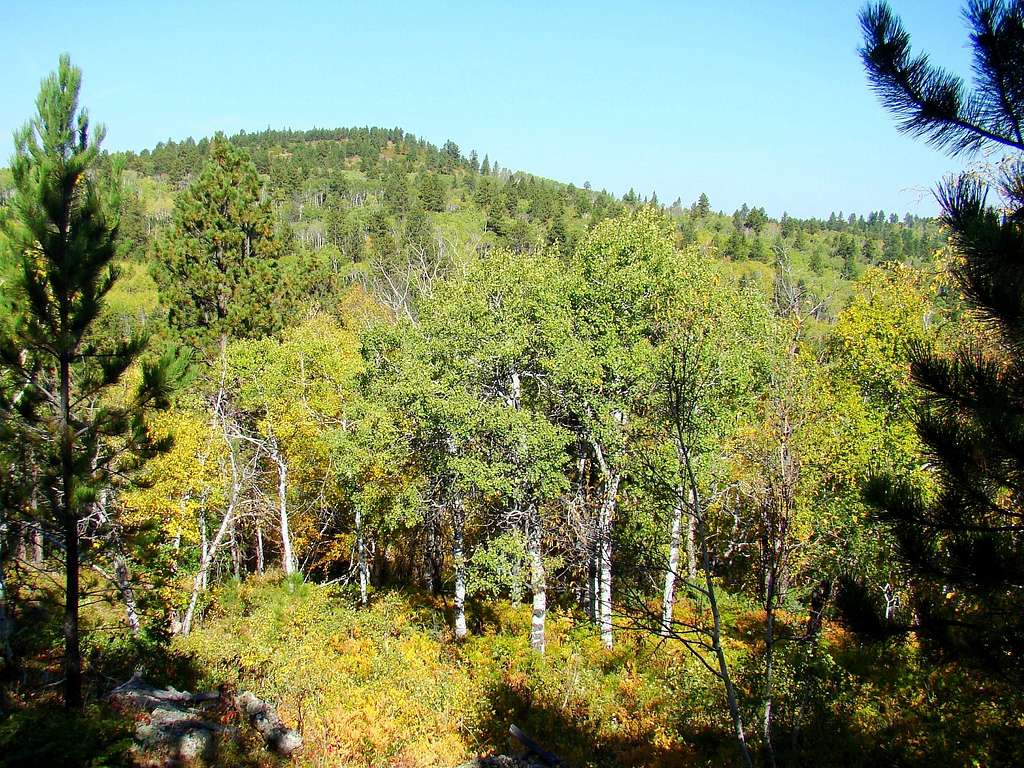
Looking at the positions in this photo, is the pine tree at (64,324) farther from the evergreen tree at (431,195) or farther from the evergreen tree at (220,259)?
the evergreen tree at (431,195)

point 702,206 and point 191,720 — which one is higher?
point 702,206

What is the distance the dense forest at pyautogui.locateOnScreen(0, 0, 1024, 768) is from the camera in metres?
5.45

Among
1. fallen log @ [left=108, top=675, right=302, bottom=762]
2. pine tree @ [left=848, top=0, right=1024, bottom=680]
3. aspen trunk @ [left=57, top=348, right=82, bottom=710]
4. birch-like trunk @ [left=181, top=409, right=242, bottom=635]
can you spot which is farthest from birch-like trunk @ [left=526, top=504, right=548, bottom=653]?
pine tree @ [left=848, top=0, right=1024, bottom=680]

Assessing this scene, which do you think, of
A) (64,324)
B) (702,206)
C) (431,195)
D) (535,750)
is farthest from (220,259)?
(702,206)

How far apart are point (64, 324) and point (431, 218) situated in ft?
353

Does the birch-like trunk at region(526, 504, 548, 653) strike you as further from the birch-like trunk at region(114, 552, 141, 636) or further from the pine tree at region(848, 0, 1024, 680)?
the pine tree at region(848, 0, 1024, 680)

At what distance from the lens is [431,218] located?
369 feet

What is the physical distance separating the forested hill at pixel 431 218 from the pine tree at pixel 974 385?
4155cm

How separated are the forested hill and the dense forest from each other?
26079mm

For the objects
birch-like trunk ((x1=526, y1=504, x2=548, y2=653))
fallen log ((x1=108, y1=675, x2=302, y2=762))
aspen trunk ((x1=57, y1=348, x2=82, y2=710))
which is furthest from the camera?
birch-like trunk ((x1=526, y1=504, x2=548, y2=653))

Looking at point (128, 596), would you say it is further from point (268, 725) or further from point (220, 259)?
point (220, 259)

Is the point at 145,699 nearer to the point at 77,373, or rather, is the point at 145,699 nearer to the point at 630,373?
the point at 77,373

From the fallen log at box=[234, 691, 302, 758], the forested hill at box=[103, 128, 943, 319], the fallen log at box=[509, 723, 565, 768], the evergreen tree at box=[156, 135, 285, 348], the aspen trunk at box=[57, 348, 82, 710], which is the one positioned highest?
the forested hill at box=[103, 128, 943, 319]

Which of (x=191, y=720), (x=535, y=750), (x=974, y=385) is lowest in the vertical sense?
(x=535, y=750)
